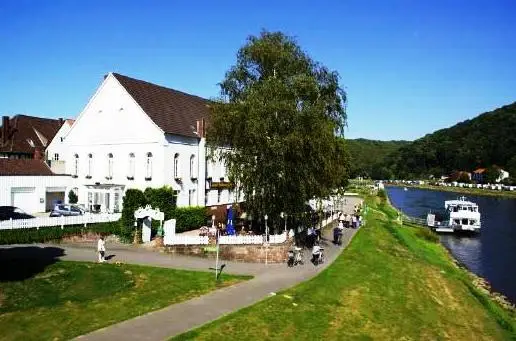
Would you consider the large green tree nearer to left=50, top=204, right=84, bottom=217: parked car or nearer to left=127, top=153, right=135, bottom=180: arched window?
left=127, top=153, right=135, bottom=180: arched window

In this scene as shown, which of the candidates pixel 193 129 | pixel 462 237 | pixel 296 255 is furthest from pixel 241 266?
pixel 462 237

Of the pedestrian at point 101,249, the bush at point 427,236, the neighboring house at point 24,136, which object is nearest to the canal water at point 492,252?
the bush at point 427,236

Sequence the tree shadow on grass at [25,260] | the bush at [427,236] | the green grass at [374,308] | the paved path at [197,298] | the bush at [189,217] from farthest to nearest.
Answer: the bush at [427,236] → the bush at [189,217] → the tree shadow on grass at [25,260] → the green grass at [374,308] → the paved path at [197,298]

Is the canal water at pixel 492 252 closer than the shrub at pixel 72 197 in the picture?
Yes

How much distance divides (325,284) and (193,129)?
24.8 m

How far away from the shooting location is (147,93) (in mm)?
47281

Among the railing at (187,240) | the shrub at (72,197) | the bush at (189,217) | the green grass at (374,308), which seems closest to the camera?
the green grass at (374,308)

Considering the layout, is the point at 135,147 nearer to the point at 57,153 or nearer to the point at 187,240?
the point at 57,153

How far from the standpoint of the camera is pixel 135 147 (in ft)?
148

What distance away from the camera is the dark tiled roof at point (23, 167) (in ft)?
154

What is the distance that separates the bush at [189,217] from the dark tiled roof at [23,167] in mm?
17865

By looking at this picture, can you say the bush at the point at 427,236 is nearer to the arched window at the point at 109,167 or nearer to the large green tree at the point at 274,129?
the large green tree at the point at 274,129

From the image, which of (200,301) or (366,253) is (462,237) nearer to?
(366,253)

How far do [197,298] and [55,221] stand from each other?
60.5ft
